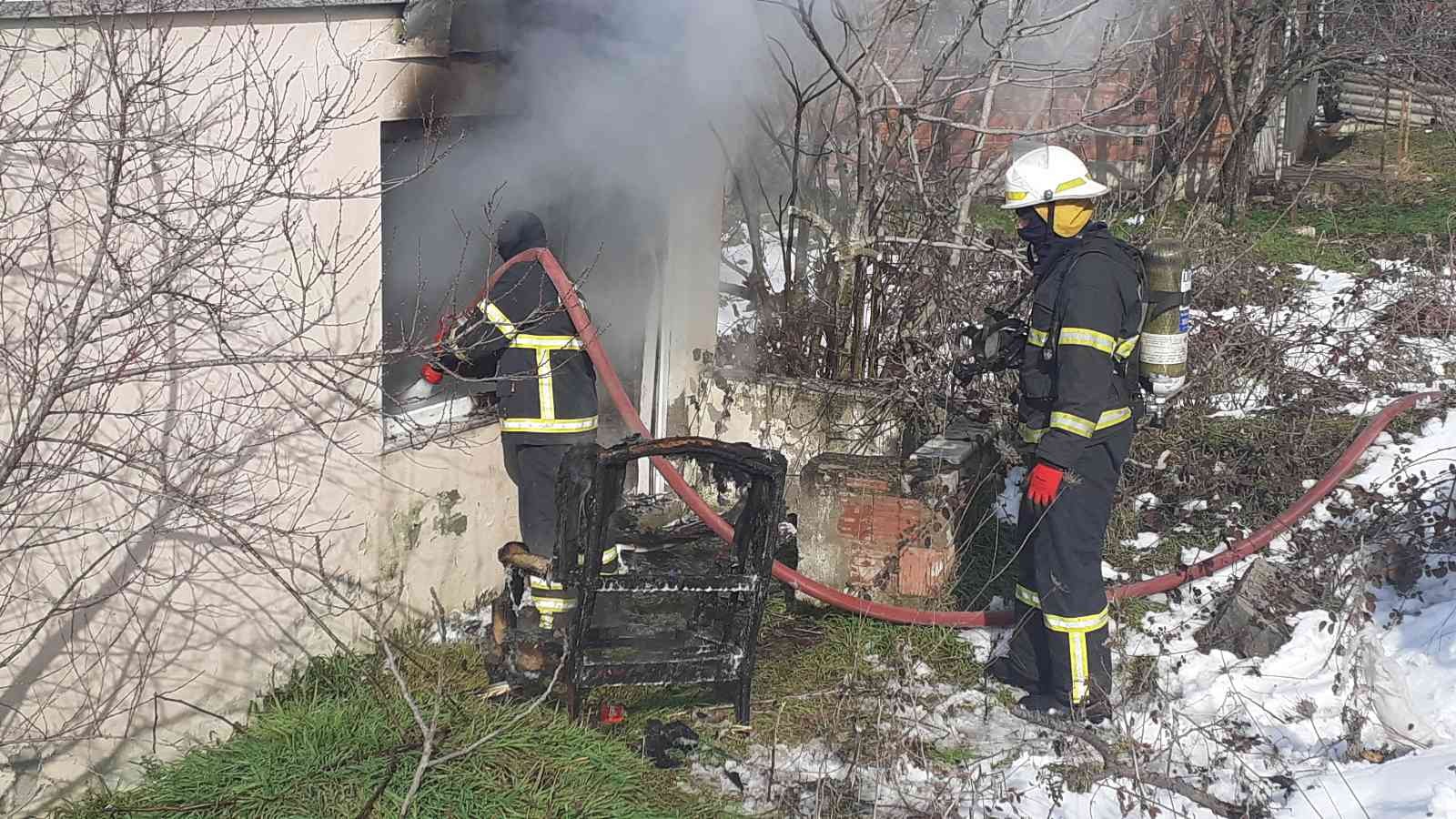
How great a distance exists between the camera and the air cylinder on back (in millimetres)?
4996

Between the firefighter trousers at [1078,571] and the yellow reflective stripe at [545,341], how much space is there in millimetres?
2168

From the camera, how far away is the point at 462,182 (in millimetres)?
6078

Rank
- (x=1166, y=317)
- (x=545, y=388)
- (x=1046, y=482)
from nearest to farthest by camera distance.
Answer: (x=1046, y=482) < (x=1166, y=317) < (x=545, y=388)

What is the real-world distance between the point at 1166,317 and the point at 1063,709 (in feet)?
5.47

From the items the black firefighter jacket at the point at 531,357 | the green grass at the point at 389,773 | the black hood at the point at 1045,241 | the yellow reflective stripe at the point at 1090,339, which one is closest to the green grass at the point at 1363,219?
the black hood at the point at 1045,241

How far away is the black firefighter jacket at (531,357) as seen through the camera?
17.7 feet

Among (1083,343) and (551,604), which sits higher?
(1083,343)

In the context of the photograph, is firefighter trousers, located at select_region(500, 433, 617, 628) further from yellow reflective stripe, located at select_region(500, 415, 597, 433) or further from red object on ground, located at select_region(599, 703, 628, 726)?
red object on ground, located at select_region(599, 703, 628, 726)

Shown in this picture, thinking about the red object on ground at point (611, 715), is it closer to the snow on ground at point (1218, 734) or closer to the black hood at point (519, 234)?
the snow on ground at point (1218, 734)

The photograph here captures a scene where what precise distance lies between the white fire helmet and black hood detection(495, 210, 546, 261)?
207cm

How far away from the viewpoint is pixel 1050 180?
501cm

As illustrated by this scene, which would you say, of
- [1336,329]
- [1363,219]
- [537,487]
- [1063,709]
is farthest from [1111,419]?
[1363,219]

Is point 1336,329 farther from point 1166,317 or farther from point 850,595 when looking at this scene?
point 850,595

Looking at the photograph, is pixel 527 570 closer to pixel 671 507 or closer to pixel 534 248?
pixel 534 248
